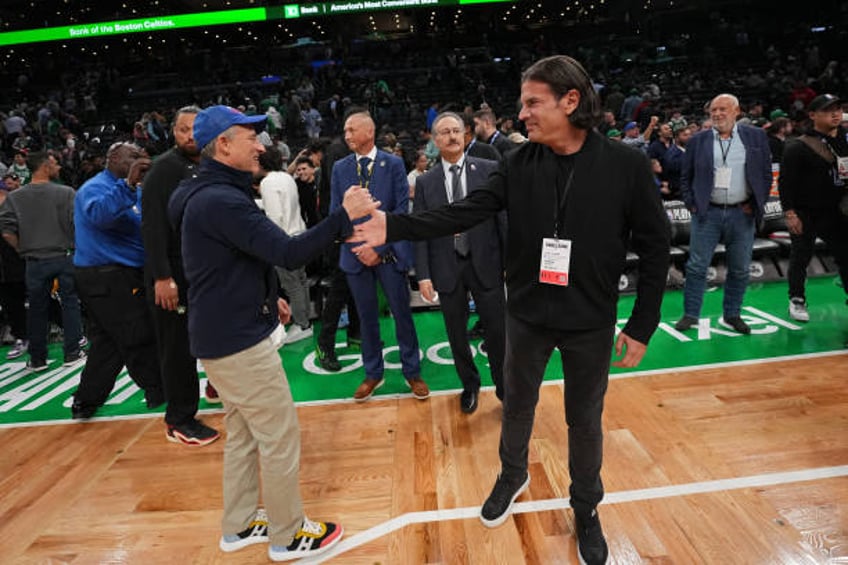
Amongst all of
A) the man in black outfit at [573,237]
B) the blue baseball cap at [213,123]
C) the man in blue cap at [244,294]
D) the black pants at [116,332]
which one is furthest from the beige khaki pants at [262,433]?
the black pants at [116,332]

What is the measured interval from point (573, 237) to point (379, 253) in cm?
167

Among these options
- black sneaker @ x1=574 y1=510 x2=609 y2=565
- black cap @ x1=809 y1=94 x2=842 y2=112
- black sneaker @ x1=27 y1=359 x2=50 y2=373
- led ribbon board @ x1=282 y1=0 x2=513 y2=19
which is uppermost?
led ribbon board @ x1=282 y1=0 x2=513 y2=19

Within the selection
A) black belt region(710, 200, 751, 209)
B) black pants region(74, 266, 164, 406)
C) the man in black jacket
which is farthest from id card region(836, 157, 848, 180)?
black pants region(74, 266, 164, 406)

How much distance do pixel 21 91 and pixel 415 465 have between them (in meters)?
25.3

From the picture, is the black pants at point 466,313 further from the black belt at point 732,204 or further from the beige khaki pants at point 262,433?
the black belt at point 732,204

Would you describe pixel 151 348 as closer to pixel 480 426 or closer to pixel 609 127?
pixel 480 426

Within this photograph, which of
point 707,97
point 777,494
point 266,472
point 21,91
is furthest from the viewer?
point 21,91

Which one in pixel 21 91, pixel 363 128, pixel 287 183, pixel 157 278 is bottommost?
pixel 157 278

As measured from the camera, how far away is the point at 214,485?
268 centimetres

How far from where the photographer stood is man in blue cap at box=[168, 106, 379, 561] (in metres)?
1.79

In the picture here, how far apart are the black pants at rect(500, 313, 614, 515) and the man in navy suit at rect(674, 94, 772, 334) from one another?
2611mm

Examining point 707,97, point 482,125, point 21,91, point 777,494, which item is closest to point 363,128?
point 482,125

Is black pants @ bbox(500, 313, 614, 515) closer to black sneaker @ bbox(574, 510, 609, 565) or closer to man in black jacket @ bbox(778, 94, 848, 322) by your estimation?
black sneaker @ bbox(574, 510, 609, 565)

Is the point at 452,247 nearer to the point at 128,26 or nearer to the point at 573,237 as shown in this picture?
the point at 573,237
